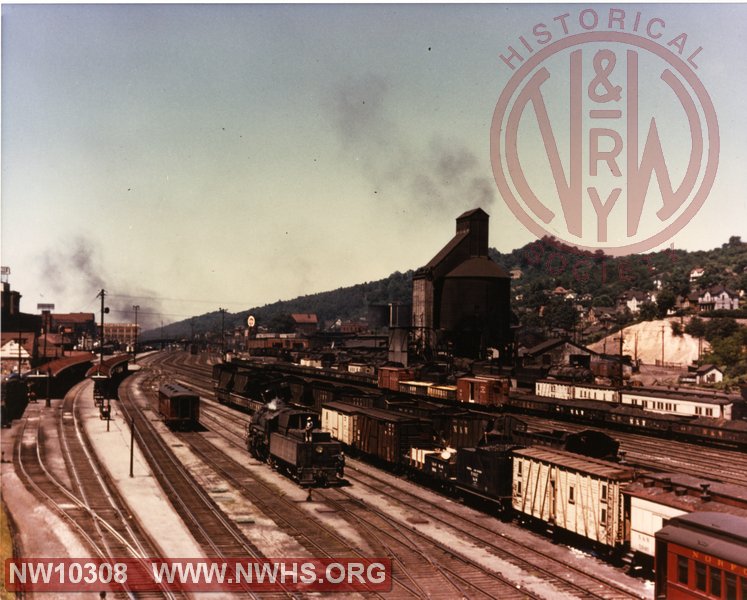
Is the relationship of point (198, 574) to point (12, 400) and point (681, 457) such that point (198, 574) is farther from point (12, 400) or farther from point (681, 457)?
point (12, 400)

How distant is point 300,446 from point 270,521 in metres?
6.08

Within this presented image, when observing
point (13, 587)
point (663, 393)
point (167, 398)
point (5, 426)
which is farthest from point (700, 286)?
point (13, 587)

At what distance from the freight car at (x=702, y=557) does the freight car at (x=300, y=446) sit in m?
19.0

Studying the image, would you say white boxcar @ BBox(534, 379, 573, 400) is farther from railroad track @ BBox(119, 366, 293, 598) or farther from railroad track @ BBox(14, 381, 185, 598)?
railroad track @ BBox(14, 381, 185, 598)

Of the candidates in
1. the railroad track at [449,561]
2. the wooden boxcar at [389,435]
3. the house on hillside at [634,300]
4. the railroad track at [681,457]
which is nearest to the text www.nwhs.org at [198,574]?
the railroad track at [449,561]

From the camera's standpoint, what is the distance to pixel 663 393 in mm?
56438

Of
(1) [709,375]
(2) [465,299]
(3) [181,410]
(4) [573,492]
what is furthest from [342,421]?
(1) [709,375]

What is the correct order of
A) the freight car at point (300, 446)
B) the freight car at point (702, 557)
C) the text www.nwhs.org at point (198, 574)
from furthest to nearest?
the freight car at point (300, 446), the text www.nwhs.org at point (198, 574), the freight car at point (702, 557)

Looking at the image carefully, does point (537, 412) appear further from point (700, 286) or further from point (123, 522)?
point (700, 286)

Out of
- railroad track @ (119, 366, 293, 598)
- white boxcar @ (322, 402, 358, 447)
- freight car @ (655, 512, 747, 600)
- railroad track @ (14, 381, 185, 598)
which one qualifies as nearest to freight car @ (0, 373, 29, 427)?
railroad track @ (14, 381, 185, 598)

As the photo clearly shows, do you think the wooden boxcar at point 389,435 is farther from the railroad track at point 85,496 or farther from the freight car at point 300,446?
the railroad track at point 85,496

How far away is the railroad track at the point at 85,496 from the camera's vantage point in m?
24.3

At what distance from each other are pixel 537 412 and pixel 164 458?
3400 centimetres

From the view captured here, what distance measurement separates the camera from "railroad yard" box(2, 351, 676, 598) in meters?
21.5
